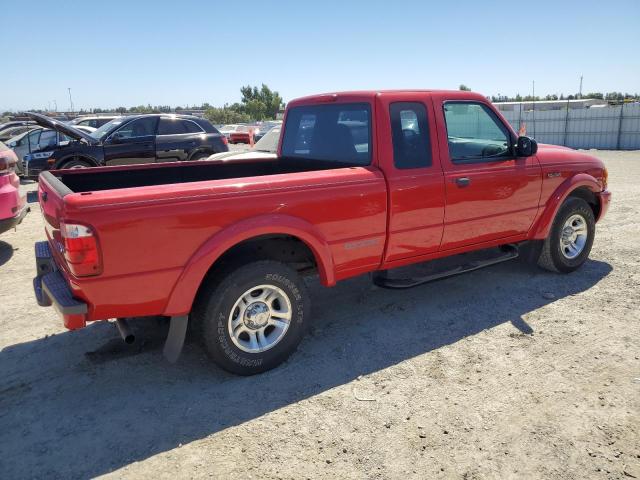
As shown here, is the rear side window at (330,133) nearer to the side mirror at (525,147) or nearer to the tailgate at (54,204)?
the side mirror at (525,147)

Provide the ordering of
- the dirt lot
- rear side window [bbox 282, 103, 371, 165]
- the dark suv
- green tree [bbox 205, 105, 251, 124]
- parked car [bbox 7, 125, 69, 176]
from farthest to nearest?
1. green tree [bbox 205, 105, 251, 124]
2. parked car [bbox 7, 125, 69, 176]
3. the dark suv
4. rear side window [bbox 282, 103, 371, 165]
5. the dirt lot

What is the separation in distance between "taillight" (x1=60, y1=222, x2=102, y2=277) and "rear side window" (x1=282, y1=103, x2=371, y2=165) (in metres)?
2.18

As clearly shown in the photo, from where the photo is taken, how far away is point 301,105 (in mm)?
4898

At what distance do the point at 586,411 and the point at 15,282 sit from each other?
18.7 feet

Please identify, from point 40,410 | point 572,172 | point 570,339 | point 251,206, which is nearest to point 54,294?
point 40,410

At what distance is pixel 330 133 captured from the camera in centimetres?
451

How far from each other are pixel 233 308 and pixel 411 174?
5.85ft

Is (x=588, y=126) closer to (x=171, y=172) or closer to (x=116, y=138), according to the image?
(x=116, y=138)

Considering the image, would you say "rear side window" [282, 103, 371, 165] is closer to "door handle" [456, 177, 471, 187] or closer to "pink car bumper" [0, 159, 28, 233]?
"door handle" [456, 177, 471, 187]

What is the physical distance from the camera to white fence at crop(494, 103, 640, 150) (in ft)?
72.0

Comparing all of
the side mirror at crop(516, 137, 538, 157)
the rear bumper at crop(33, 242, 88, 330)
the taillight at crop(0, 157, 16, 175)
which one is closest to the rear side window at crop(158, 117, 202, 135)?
the taillight at crop(0, 157, 16, 175)

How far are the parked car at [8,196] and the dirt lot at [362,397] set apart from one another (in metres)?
1.55

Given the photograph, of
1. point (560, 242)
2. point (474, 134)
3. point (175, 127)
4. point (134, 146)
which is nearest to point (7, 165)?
point (134, 146)

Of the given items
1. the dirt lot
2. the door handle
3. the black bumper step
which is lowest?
the dirt lot
